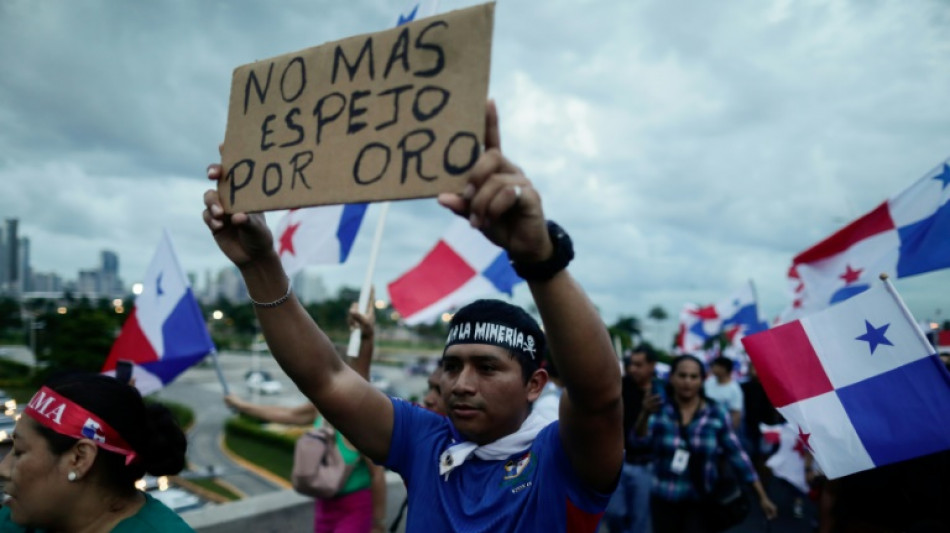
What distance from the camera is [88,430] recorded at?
1938 millimetres

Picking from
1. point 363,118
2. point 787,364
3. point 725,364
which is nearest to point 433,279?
point 787,364

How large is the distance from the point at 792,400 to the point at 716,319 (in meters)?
12.4

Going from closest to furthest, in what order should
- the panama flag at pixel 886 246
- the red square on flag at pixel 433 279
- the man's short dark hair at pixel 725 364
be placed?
the panama flag at pixel 886 246, the red square on flag at pixel 433 279, the man's short dark hair at pixel 725 364

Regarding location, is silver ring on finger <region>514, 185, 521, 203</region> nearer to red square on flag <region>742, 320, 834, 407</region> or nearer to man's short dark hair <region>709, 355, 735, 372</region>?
red square on flag <region>742, 320, 834, 407</region>

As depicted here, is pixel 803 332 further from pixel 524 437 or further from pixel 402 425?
pixel 402 425

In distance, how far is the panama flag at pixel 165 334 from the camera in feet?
12.9

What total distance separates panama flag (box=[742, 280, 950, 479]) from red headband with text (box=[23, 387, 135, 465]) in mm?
2867

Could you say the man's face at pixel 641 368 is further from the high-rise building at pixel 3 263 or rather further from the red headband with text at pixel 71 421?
the high-rise building at pixel 3 263

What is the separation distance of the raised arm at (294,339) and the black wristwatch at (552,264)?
874 mm

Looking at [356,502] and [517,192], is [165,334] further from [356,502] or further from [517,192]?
[517,192]

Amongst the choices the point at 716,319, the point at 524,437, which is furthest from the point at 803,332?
the point at 716,319

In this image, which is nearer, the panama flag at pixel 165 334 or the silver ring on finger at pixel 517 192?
the silver ring on finger at pixel 517 192

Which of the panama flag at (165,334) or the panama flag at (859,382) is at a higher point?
the panama flag at (165,334)

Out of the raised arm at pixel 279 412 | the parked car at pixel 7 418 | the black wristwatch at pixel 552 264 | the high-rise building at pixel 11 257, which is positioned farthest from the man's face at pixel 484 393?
the high-rise building at pixel 11 257
